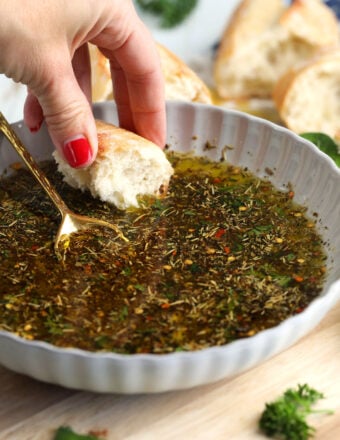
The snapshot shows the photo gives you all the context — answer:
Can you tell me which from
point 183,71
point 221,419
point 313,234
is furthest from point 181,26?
point 221,419

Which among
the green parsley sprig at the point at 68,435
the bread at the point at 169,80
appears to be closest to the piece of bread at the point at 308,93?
the bread at the point at 169,80

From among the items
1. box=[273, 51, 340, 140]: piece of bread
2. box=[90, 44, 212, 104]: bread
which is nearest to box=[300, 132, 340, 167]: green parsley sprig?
box=[273, 51, 340, 140]: piece of bread

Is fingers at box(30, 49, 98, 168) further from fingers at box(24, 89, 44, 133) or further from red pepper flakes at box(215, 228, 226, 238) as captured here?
fingers at box(24, 89, 44, 133)

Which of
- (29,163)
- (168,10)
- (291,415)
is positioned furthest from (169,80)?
(291,415)

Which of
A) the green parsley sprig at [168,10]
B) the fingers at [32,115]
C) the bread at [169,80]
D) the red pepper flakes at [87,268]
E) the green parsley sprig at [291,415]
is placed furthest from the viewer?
the green parsley sprig at [168,10]

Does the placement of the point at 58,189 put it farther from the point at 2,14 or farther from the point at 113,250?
the point at 2,14

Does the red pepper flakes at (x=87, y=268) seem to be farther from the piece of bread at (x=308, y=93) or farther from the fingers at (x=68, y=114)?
the piece of bread at (x=308, y=93)

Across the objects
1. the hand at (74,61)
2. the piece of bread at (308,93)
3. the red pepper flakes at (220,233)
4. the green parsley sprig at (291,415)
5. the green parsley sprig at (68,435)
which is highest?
the piece of bread at (308,93)
